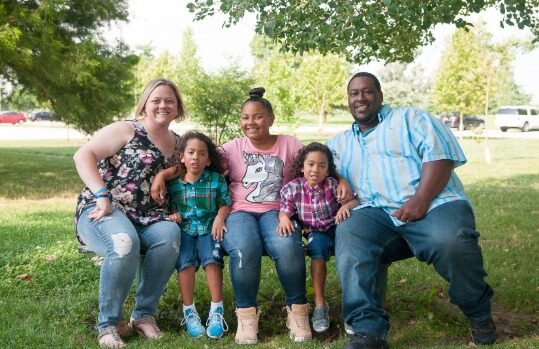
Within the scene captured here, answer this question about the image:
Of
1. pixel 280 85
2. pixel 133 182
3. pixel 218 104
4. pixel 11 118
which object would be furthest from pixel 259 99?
pixel 11 118

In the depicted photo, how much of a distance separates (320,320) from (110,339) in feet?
4.32

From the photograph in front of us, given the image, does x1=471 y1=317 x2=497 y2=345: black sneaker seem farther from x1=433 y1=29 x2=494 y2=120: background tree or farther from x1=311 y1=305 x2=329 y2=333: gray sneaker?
x1=433 y1=29 x2=494 y2=120: background tree

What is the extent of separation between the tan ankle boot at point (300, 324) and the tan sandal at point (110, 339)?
1053mm

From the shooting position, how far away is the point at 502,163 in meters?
18.5

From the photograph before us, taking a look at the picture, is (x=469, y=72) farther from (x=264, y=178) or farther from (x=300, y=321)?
(x=300, y=321)

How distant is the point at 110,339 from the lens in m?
3.88

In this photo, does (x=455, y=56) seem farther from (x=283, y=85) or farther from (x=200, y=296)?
(x=200, y=296)

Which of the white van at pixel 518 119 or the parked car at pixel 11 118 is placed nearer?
the white van at pixel 518 119

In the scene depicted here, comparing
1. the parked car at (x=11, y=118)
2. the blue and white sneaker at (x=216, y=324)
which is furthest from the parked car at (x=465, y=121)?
the blue and white sneaker at (x=216, y=324)

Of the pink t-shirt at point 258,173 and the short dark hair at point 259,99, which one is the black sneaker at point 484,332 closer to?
the pink t-shirt at point 258,173

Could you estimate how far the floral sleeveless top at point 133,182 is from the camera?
423 cm

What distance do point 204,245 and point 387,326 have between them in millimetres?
1273

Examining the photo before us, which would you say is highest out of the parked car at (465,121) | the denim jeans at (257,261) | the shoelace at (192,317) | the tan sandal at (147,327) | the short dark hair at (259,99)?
the short dark hair at (259,99)

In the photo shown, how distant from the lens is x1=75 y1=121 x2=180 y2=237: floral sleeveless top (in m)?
4.23
